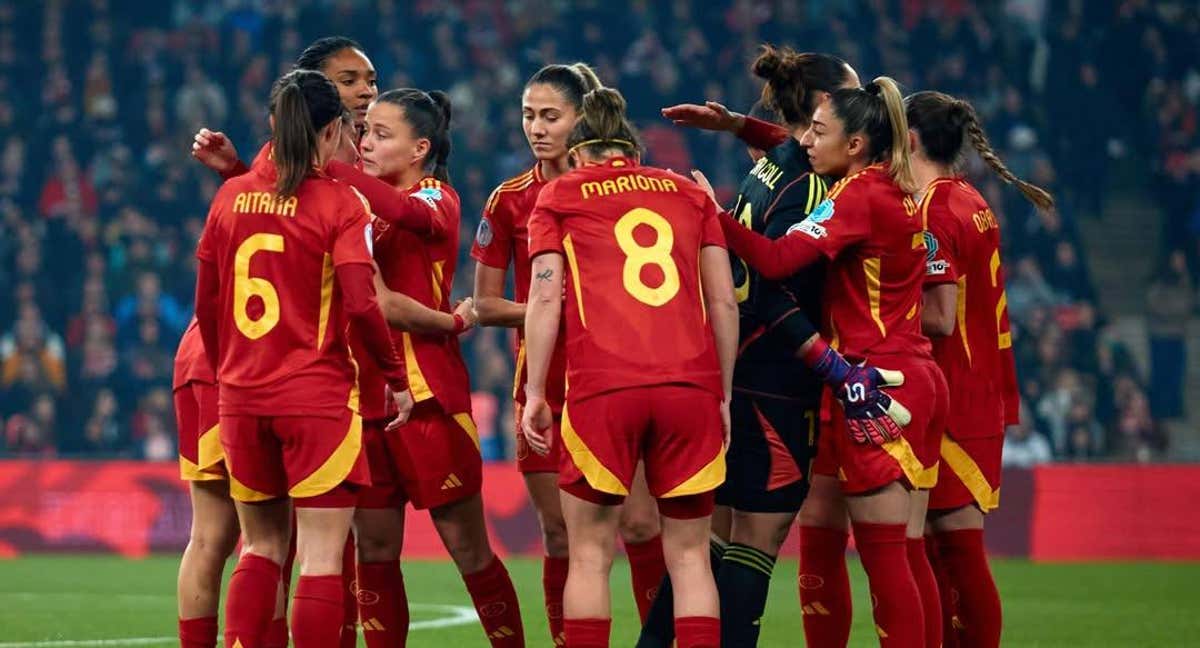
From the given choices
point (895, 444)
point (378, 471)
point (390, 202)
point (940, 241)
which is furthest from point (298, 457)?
point (940, 241)

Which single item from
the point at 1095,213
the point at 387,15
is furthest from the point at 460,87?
the point at 1095,213

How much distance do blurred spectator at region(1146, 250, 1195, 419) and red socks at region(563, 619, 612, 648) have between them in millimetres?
13652

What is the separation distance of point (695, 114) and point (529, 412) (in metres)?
1.55

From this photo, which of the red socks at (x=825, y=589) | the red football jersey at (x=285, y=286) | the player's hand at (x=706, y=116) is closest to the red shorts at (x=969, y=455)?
the red socks at (x=825, y=589)

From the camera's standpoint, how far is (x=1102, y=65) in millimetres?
21641

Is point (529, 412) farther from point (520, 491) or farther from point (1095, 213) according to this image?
point (1095, 213)

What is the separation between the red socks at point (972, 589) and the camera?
23.7 feet

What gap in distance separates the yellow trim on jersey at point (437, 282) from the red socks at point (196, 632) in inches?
58.8

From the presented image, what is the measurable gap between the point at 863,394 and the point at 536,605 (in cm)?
534

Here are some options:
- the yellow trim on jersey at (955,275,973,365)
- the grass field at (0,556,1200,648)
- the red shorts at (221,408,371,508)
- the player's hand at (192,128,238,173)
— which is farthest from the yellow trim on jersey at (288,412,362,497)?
the grass field at (0,556,1200,648)

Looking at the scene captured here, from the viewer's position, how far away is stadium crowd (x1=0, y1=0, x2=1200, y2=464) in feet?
58.5

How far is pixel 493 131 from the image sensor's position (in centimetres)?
2109

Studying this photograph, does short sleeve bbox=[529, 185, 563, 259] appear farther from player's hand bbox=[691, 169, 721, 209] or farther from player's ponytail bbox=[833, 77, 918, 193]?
player's ponytail bbox=[833, 77, 918, 193]

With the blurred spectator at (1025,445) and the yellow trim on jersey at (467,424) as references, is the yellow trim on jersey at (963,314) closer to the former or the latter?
the yellow trim on jersey at (467,424)
